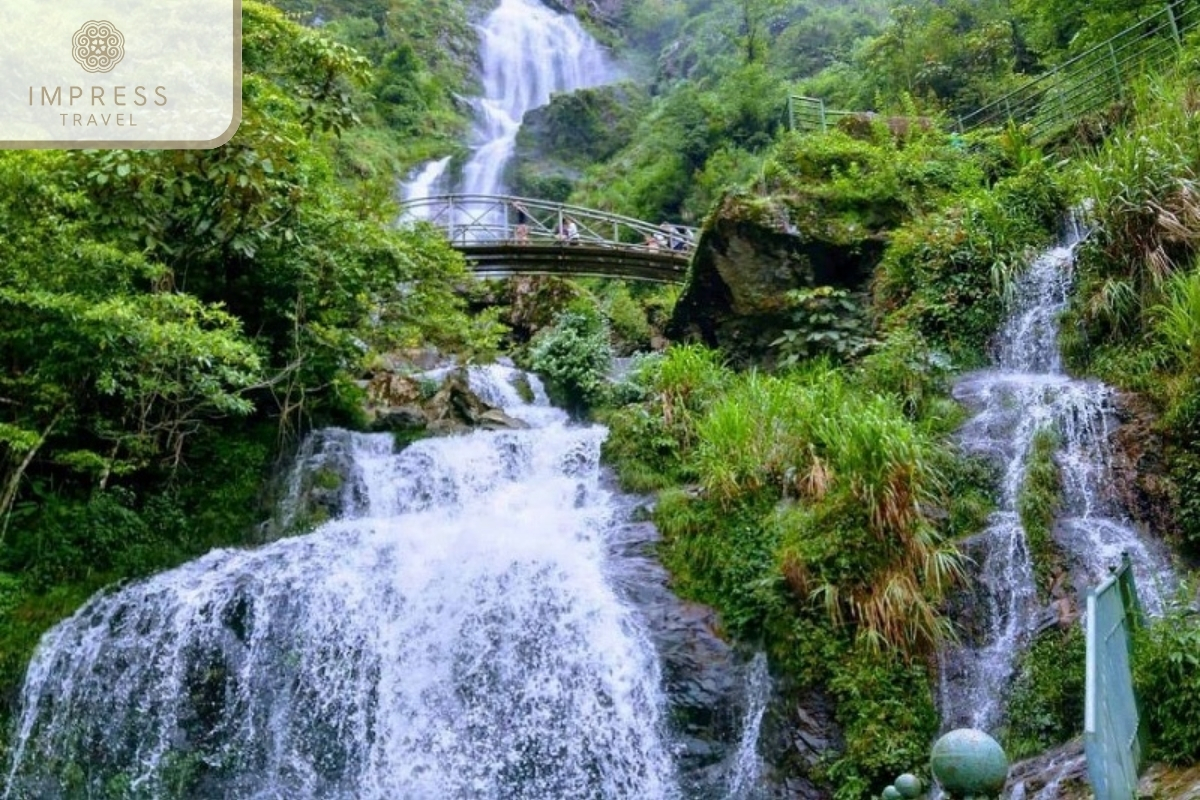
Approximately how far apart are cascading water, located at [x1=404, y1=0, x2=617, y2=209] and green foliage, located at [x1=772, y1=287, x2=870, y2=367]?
24493 millimetres

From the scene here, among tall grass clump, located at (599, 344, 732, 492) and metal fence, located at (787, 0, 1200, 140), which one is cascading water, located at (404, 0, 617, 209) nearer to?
metal fence, located at (787, 0, 1200, 140)

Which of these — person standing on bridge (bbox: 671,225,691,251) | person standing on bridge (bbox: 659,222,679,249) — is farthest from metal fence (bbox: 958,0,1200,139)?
person standing on bridge (bbox: 659,222,679,249)

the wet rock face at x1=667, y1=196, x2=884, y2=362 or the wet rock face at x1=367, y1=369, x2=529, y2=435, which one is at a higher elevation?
the wet rock face at x1=667, y1=196, x2=884, y2=362

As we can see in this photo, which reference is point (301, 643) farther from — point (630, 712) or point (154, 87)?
point (154, 87)

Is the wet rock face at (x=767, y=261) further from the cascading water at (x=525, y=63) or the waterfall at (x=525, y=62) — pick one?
the waterfall at (x=525, y=62)

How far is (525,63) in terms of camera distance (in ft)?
134

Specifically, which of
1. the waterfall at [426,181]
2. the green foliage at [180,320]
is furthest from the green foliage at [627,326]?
the waterfall at [426,181]

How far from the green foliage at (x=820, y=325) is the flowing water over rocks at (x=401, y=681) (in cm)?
346

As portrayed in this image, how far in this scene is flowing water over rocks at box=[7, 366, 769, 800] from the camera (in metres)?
6.69

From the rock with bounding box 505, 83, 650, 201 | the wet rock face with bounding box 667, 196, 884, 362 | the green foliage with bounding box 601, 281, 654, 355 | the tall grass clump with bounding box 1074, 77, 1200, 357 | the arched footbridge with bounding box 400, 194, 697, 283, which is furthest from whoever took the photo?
the rock with bounding box 505, 83, 650, 201

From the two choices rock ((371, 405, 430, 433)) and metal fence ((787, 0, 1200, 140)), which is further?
metal fence ((787, 0, 1200, 140))

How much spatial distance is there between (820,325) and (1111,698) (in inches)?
303

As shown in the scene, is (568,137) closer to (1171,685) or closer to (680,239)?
(680,239)

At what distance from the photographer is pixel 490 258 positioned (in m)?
15.8
